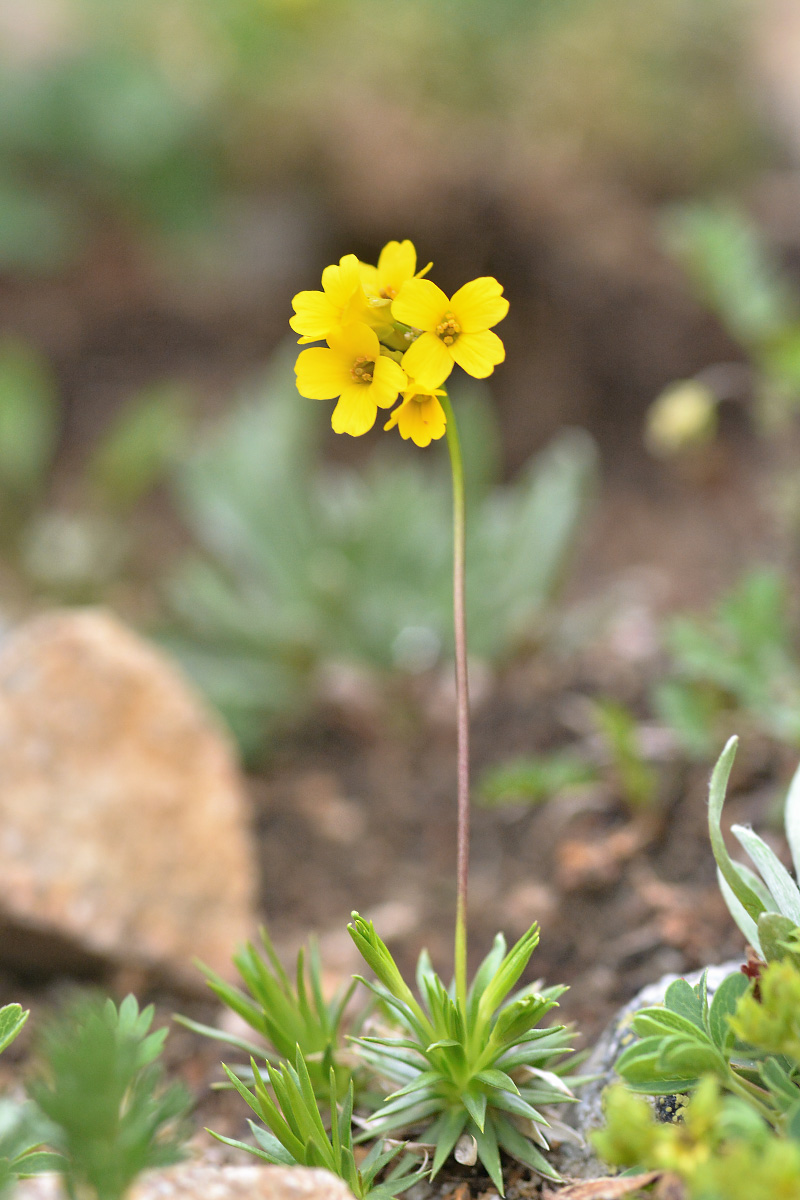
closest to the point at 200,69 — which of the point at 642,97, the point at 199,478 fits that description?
the point at 642,97

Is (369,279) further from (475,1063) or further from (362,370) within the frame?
(475,1063)

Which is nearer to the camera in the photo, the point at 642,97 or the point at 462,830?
the point at 462,830

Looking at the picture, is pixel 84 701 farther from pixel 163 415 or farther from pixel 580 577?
pixel 580 577

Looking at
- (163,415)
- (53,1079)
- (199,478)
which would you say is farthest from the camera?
(163,415)

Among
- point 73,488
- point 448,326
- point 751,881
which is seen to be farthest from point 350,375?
point 73,488

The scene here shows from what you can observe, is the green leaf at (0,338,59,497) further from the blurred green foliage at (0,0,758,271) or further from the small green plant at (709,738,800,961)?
the small green plant at (709,738,800,961)
